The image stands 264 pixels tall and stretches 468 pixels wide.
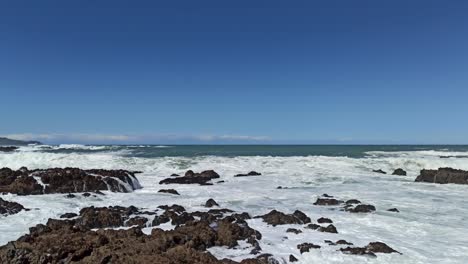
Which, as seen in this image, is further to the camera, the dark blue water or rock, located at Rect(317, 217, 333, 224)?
the dark blue water

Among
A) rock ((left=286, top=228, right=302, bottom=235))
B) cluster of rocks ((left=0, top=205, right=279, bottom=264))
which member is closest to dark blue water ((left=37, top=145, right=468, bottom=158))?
rock ((left=286, top=228, right=302, bottom=235))

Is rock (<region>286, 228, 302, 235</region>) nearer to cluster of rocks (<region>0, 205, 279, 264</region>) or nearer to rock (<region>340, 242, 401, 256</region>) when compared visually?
cluster of rocks (<region>0, 205, 279, 264</region>)

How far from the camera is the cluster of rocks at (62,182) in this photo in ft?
58.0

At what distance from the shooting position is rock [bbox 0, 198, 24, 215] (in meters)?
13.4

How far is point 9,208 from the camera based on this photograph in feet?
44.8

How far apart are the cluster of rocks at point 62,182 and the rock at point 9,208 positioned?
336cm

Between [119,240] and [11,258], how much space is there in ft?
6.72

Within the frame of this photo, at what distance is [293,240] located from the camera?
10969 millimetres

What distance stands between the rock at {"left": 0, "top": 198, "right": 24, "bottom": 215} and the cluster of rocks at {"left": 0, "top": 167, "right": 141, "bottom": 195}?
336 centimetres

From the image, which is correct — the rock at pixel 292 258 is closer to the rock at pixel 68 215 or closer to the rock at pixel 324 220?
Result: the rock at pixel 324 220

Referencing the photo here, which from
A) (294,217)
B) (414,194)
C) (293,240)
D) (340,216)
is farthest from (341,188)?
(293,240)

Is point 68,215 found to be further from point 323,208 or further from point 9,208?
point 323,208

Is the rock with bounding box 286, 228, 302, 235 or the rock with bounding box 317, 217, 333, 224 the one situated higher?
the rock with bounding box 317, 217, 333, 224

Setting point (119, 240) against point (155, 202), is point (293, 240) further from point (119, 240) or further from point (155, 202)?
point (155, 202)
